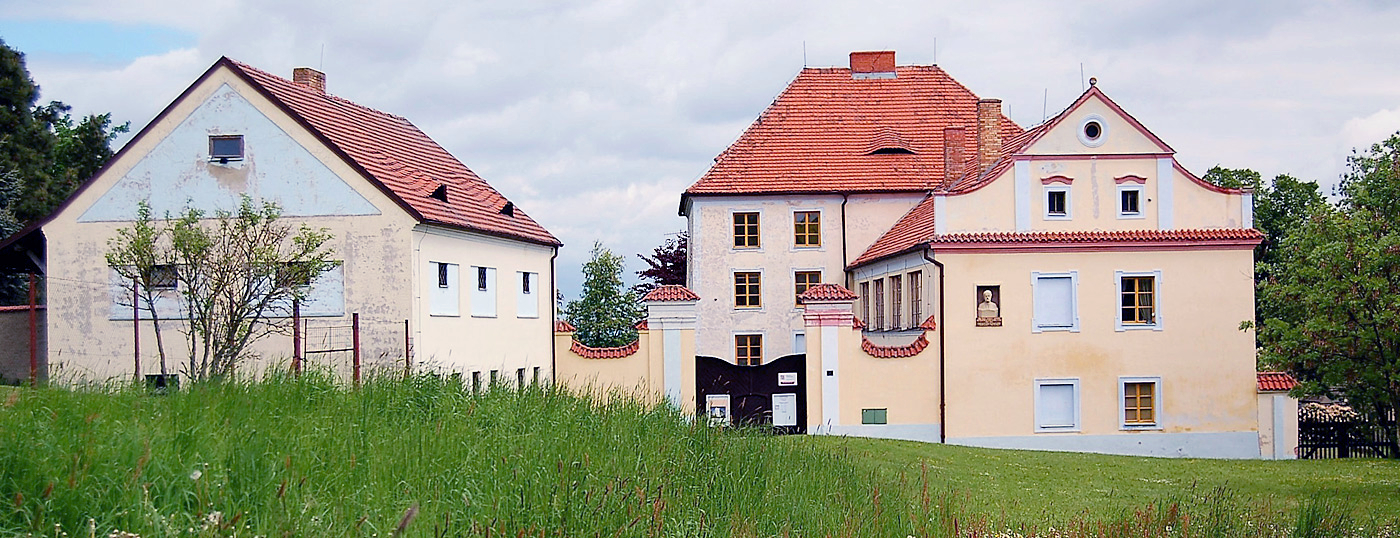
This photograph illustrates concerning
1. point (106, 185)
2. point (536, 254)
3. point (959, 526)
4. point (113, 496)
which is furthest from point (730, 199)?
point (113, 496)

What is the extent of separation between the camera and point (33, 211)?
148ft

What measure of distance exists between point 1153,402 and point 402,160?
17.5 m

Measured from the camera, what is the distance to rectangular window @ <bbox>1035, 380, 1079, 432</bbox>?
30922mm

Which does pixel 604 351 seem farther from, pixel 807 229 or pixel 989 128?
pixel 807 229

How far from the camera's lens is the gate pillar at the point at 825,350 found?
29.2 meters

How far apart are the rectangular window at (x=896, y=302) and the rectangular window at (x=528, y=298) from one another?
9171 mm

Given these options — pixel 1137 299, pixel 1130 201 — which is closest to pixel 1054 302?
pixel 1137 299

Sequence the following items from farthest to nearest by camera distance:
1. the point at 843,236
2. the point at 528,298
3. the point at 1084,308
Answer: the point at 843,236 → the point at 528,298 → the point at 1084,308

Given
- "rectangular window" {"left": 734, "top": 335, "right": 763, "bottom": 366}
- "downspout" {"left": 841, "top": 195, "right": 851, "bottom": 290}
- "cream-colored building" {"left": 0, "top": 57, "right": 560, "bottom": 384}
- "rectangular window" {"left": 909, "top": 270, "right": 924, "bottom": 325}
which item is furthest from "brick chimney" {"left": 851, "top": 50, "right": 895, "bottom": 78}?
"cream-colored building" {"left": 0, "top": 57, "right": 560, "bottom": 384}

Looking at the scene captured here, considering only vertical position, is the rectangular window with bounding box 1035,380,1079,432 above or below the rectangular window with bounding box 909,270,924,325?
below

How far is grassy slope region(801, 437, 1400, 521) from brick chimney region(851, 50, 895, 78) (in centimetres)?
2224

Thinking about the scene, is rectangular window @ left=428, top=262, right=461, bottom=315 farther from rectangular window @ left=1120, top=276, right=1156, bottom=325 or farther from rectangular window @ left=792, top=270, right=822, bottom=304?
rectangular window @ left=792, top=270, right=822, bottom=304

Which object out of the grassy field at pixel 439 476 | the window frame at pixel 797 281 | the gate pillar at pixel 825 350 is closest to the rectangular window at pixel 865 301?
the window frame at pixel 797 281

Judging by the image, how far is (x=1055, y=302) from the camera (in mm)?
31250
